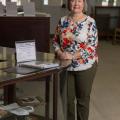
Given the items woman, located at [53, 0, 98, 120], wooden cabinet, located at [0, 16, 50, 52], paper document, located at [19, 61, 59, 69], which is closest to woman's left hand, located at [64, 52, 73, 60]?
woman, located at [53, 0, 98, 120]

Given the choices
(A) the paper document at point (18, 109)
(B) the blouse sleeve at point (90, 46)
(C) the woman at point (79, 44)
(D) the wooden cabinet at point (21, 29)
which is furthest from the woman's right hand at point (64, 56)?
(D) the wooden cabinet at point (21, 29)

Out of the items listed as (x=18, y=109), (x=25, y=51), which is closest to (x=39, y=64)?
(x=25, y=51)

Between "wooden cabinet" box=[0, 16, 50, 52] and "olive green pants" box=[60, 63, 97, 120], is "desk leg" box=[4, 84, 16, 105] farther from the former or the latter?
"wooden cabinet" box=[0, 16, 50, 52]

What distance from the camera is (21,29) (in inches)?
178

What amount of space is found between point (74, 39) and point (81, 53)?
0.39ft

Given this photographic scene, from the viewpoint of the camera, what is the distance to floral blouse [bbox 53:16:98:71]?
A: 2547 millimetres

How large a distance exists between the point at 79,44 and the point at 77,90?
37 cm

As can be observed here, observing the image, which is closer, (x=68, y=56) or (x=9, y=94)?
(x=68, y=56)

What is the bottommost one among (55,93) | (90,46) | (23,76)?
(55,93)

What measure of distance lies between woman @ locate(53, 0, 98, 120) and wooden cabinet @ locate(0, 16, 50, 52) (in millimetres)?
1954

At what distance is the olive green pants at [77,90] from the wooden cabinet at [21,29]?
199cm

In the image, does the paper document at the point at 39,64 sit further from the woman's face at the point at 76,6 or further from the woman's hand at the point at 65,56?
the woman's face at the point at 76,6

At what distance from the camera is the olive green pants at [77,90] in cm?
258

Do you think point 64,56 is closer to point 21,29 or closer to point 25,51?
point 25,51
